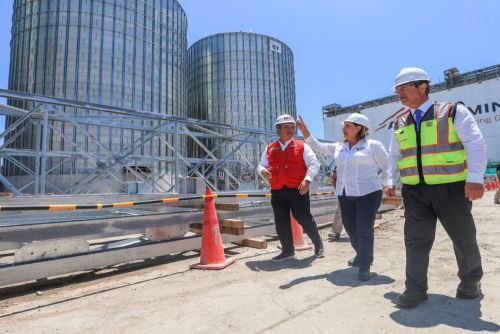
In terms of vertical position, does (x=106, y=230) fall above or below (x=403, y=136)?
below

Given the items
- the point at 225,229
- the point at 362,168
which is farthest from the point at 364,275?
the point at 225,229

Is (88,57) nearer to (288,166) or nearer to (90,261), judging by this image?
(90,261)

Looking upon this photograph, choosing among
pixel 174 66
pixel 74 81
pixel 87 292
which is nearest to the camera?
pixel 87 292

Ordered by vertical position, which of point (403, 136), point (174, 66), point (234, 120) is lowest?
point (403, 136)

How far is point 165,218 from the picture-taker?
4.09 meters

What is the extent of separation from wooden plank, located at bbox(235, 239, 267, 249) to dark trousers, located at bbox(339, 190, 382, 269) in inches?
60.0

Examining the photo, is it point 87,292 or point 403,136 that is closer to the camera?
point 403,136

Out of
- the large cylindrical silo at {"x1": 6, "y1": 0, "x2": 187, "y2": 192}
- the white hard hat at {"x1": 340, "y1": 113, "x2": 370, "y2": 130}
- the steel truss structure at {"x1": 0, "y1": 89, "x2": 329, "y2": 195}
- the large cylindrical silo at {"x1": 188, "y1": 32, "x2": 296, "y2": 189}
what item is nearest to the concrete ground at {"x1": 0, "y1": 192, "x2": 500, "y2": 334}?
the white hard hat at {"x1": 340, "y1": 113, "x2": 370, "y2": 130}

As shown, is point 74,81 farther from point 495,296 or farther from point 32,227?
point 495,296

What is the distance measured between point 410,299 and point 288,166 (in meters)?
1.85

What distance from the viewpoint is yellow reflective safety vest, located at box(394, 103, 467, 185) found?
7.62 feet

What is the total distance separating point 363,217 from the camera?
316 centimetres

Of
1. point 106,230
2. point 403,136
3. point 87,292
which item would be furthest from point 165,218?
point 403,136

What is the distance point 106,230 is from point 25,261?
74cm
